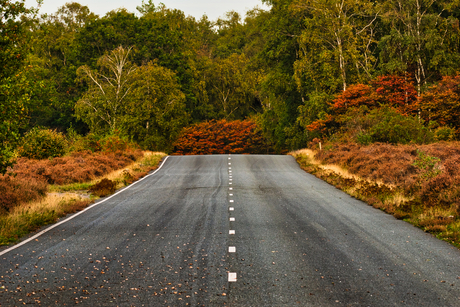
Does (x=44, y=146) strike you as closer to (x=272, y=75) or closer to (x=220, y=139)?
(x=272, y=75)

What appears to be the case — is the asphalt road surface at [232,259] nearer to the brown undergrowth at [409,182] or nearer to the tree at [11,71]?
the brown undergrowth at [409,182]

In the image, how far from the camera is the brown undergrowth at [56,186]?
9406 millimetres

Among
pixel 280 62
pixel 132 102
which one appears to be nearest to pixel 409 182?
pixel 280 62

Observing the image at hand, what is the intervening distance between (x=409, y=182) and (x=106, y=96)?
35442mm

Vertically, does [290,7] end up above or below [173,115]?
above

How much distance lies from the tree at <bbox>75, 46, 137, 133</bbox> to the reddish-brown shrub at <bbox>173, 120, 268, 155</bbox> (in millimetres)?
11220

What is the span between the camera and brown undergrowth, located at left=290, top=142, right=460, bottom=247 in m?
9.38

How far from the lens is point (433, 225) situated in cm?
890

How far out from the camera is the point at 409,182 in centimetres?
1266

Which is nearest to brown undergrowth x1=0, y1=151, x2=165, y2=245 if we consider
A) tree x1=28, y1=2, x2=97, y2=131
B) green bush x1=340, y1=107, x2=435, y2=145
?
green bush x1=340, y1=107, x2=435, y2=145

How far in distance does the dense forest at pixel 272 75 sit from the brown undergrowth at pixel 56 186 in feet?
6.06

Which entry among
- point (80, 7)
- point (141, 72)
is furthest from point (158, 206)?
point (80, 7)

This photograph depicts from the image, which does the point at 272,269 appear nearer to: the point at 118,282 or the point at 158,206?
the point at 118,282

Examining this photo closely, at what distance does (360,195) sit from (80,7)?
207 feet
